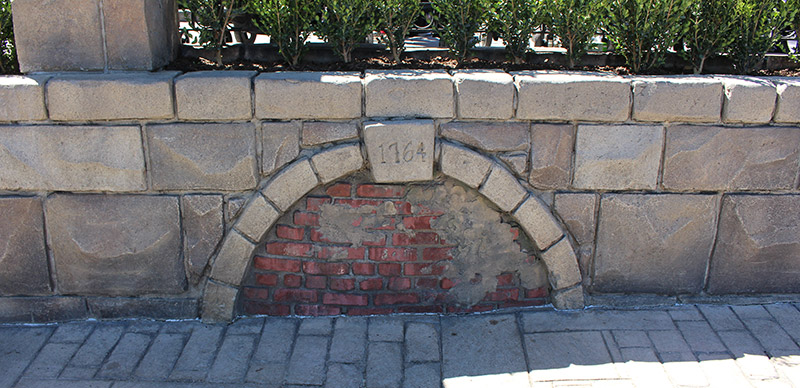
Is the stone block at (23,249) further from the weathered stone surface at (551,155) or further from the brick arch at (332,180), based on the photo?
the weathered stone surface at (551,155)

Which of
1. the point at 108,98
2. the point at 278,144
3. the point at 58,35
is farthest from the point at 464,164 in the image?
the point at 58,35

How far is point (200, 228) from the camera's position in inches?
132

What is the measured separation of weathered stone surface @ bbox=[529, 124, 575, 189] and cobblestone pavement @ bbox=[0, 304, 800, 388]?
77 cm

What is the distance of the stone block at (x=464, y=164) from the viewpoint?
323 centimetres

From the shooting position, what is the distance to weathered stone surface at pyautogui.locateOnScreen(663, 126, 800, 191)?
3293 millimetres

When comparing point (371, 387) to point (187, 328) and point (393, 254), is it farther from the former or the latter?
point (187, 328)

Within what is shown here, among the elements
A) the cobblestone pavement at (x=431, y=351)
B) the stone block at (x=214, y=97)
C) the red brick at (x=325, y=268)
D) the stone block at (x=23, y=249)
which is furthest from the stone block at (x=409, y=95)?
the stone block at (x=23, y=249)

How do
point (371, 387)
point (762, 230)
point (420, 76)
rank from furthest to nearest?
point (762, 230) → point (420, 76) → point (371, 387)

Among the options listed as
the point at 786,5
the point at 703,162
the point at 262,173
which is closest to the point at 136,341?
the point at 262,173

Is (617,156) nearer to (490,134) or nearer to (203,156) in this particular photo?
(490,134)

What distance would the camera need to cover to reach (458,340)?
10.7 feet

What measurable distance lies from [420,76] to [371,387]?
1.57 meters

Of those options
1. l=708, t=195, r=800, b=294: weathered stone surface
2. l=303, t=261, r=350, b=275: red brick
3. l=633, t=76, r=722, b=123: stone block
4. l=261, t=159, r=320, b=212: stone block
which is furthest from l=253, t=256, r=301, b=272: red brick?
l=708, t=195, r=800, b=294: weathered stone surface

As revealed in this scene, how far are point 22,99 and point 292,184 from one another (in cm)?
143
